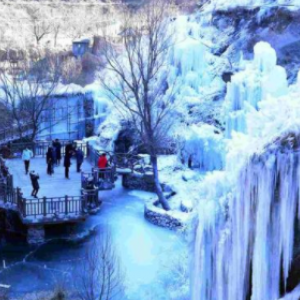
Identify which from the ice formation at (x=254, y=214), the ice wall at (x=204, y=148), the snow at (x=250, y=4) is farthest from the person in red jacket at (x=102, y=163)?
the snow at (x=250, y=4)

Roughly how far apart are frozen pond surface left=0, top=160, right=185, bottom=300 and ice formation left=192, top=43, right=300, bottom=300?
6.73 m

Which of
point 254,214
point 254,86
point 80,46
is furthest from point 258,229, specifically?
point 80,46

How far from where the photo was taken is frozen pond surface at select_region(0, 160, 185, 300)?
1702cm

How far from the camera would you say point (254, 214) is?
8.70 metres

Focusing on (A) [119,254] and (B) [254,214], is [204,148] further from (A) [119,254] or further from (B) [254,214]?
(B) [254,214]

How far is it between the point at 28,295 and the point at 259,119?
30.5 ft

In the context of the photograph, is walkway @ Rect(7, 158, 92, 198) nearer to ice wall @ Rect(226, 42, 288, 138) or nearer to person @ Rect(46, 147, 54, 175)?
person @ Rect(46, 147, 54, 175)

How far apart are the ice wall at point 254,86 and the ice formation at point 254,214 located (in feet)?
52.9

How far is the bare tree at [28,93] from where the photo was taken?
29.5 metres

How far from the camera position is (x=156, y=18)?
22844 millimetres

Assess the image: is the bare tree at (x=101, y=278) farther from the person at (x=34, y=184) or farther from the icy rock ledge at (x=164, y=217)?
the icy rock ledge at (x=164, y=217)

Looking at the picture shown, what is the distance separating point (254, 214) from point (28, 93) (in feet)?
78.9

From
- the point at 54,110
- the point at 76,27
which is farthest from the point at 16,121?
the point at 76,27

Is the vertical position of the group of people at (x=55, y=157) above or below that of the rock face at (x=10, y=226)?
above
